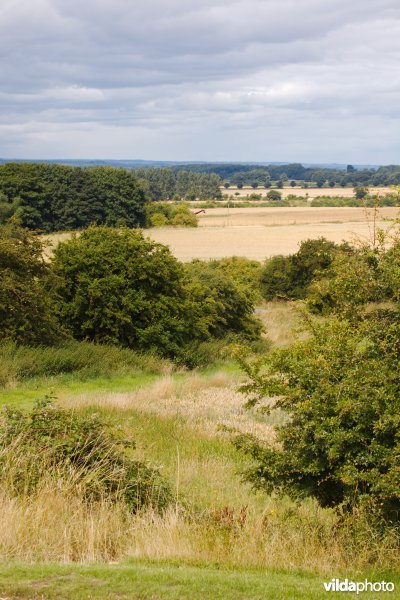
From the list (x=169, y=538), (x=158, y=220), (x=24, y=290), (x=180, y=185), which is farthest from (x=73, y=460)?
(x=180, y=185)

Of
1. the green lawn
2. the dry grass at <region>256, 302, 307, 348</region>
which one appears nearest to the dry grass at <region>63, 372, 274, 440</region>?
the green lawn

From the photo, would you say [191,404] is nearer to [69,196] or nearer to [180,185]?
[69,196]

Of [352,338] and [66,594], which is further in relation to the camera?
[352,338]

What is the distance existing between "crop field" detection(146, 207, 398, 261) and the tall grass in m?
35.7

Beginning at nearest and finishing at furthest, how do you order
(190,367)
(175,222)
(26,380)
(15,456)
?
(15,456)
(26,380)
(190,367)
(175,222)

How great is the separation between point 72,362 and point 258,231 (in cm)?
7551

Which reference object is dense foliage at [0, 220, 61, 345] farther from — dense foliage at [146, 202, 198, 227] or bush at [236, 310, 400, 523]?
dense foliage at [146, 202, 198, 227]

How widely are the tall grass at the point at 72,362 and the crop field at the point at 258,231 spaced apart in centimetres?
3575

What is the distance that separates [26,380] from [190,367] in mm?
7488

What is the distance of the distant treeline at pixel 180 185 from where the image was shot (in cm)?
16175

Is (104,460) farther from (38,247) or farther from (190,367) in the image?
(190,367)

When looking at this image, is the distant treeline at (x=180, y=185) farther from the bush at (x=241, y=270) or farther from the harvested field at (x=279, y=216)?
the bush at (x=241, y=270)

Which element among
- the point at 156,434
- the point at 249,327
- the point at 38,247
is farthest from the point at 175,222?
the point at 156,434

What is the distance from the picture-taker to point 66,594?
19.9ft
